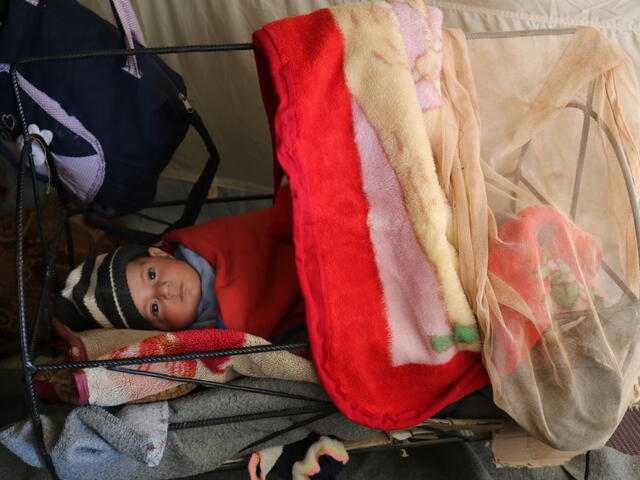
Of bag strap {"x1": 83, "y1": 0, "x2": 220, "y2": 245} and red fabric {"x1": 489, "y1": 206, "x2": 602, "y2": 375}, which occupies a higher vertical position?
bag strap {"x1": 83, "y1": 0, "x2": 220, "y2": 245}

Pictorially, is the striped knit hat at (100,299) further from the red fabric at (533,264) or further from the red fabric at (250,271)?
the red fabric at (533,264)

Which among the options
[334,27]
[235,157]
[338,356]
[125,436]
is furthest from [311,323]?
[235,157]

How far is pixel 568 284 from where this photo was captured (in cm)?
80

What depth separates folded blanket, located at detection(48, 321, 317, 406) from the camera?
0.84 m

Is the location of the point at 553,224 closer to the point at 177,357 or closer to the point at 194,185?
the point at 177,357

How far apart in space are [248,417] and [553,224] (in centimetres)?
47

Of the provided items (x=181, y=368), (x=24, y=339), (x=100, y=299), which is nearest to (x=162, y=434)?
(x=181, y=368)

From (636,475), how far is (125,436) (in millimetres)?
922

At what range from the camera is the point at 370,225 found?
830mm

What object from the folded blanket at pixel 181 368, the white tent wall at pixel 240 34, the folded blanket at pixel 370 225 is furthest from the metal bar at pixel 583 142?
the folded blanket at pixel 181 368

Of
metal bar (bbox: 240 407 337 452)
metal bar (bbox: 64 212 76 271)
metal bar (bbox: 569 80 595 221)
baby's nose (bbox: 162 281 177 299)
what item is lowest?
metal bar (bbox: 240 407 337 452)

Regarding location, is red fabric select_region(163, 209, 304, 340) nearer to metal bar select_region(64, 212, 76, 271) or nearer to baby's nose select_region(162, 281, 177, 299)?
baby's nose select_region(162, 281, 177, 299)

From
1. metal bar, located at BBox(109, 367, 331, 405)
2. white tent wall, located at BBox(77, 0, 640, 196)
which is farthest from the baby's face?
white tent wall, located at BBox(77, 0, 640, 196)

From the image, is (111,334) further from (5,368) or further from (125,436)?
(5,368)
